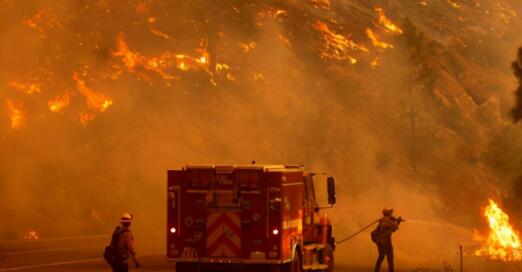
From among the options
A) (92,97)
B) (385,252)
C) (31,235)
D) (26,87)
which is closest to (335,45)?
(92,97)

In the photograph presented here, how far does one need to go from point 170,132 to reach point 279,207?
36.5 metres

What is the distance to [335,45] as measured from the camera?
7325 cm

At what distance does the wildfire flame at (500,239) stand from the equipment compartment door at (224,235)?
33.2 ft

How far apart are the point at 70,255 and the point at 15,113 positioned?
21220 mm

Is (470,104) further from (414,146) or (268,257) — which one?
(268,257)

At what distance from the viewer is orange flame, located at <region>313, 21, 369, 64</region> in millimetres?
72125

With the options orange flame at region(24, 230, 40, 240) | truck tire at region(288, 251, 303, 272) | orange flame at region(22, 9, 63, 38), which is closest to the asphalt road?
orange flame at region(24, 230, 40, 240)

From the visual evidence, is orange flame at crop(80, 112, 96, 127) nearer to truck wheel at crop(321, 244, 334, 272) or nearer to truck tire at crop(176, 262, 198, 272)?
truck wheel at crop(321, 244, 334, 272)

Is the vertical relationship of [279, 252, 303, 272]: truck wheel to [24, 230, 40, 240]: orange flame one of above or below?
below

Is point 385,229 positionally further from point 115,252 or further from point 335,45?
point 335,45

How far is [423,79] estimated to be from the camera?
72812 millimetres

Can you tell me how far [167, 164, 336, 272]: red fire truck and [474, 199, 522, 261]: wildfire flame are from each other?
32.0ft

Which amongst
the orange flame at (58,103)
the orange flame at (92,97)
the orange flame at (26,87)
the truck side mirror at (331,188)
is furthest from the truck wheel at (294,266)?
the orange flame at (92,97)

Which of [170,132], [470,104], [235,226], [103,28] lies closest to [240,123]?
[170,132]
